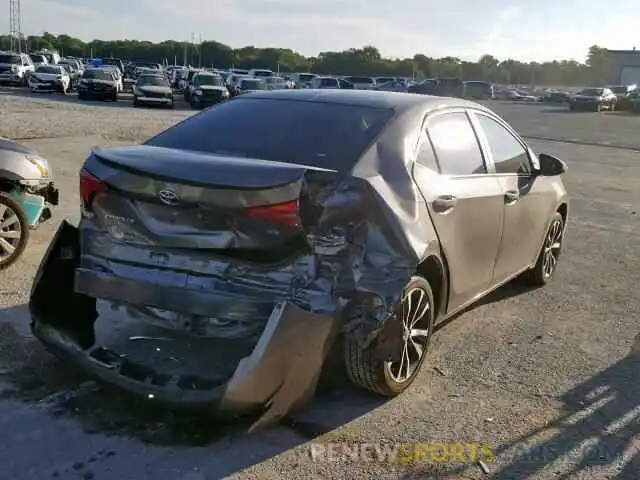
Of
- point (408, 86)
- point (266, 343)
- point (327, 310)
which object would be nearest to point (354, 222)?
point (327, 310)

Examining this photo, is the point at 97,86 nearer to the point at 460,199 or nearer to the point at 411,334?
the point at 460,199

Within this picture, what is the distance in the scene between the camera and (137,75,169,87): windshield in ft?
111

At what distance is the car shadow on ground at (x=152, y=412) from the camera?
3.66m

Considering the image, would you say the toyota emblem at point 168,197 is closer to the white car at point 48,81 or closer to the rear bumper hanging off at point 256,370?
the rear bumper hanging off at point 256,370

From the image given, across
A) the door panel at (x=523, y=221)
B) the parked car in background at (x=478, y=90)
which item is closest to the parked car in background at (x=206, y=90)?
the parked car in background at (x=478, y=90)

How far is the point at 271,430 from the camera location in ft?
12.5

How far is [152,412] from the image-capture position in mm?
3902

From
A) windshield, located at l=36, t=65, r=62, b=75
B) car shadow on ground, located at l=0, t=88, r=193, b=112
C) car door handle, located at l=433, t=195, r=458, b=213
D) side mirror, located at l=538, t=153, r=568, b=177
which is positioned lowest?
car shadow on ground, located at l=0, t=88, r=193, b=112

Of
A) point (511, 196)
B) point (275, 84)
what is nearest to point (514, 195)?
point (511, 196)

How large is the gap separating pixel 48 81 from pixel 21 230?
1383 inches

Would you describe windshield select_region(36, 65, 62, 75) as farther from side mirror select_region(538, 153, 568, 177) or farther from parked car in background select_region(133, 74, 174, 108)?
side mirror select_region(538, 153, 568, 177)

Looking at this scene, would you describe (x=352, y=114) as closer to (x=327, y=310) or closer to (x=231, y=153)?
(x=231, y=153)

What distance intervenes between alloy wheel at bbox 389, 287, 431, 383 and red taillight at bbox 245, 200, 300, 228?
87 cm

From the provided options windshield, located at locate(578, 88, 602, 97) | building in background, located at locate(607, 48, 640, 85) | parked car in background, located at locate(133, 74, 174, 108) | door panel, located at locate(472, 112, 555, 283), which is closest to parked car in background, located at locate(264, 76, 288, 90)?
parked car in background, located at locate(133, 74, 174, 108)
